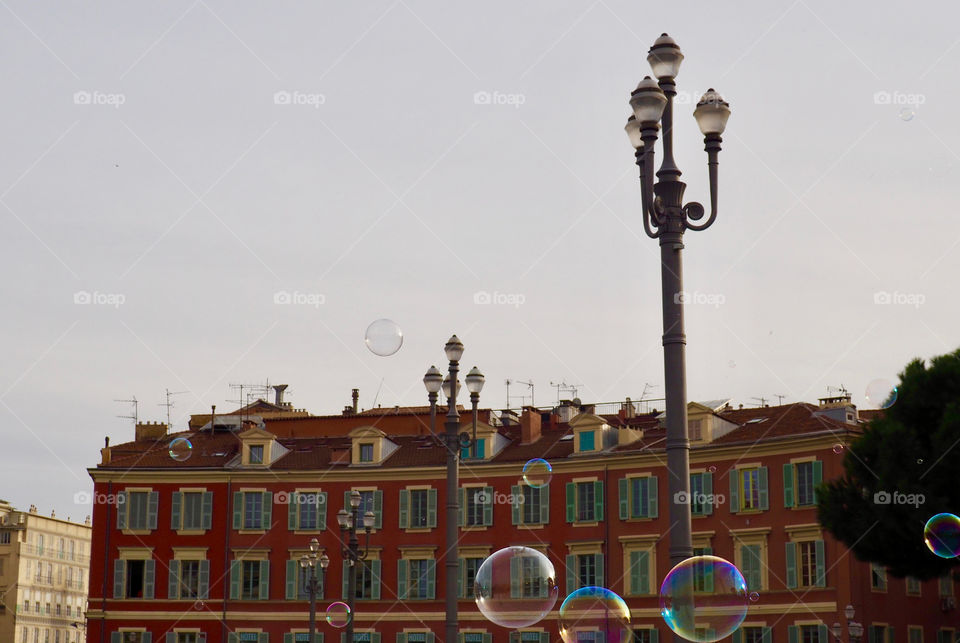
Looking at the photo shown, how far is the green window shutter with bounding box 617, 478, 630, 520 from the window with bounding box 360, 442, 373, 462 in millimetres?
12049

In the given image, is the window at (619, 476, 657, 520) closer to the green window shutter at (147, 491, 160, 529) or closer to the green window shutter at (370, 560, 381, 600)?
the green window shutter at (370, 560, 381, 600)

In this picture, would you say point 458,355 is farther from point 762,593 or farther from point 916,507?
point 762,593

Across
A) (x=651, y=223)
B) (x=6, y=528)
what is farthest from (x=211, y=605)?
(x=6, y=528)

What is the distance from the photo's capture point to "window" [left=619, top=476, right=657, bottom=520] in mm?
53750

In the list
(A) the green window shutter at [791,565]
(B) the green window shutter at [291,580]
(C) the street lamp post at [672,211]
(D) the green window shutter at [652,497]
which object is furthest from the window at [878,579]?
(C) the street lamp post at [672,211]

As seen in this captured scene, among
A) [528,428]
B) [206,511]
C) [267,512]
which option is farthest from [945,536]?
[206,511]

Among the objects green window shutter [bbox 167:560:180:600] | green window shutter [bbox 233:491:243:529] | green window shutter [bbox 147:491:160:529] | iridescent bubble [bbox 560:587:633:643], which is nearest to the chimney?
green window shutter [bbox 233:491:243:529]

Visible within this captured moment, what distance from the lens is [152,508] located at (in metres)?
60.2

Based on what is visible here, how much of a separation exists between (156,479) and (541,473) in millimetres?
28589

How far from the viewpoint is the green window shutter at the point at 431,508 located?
57.4 metres

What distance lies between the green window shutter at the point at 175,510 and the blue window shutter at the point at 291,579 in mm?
5738

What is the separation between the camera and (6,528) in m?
112

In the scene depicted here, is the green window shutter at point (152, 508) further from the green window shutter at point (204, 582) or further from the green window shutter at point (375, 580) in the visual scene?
the green window shutter at point (375, 580)

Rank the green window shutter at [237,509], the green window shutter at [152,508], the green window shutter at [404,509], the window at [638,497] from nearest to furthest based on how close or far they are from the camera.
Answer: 1. the window at [638,497]
2. the green window shutter at [404,509]
3. the green window shutter at [237,509]
4. the green window shutter at [152,508]
